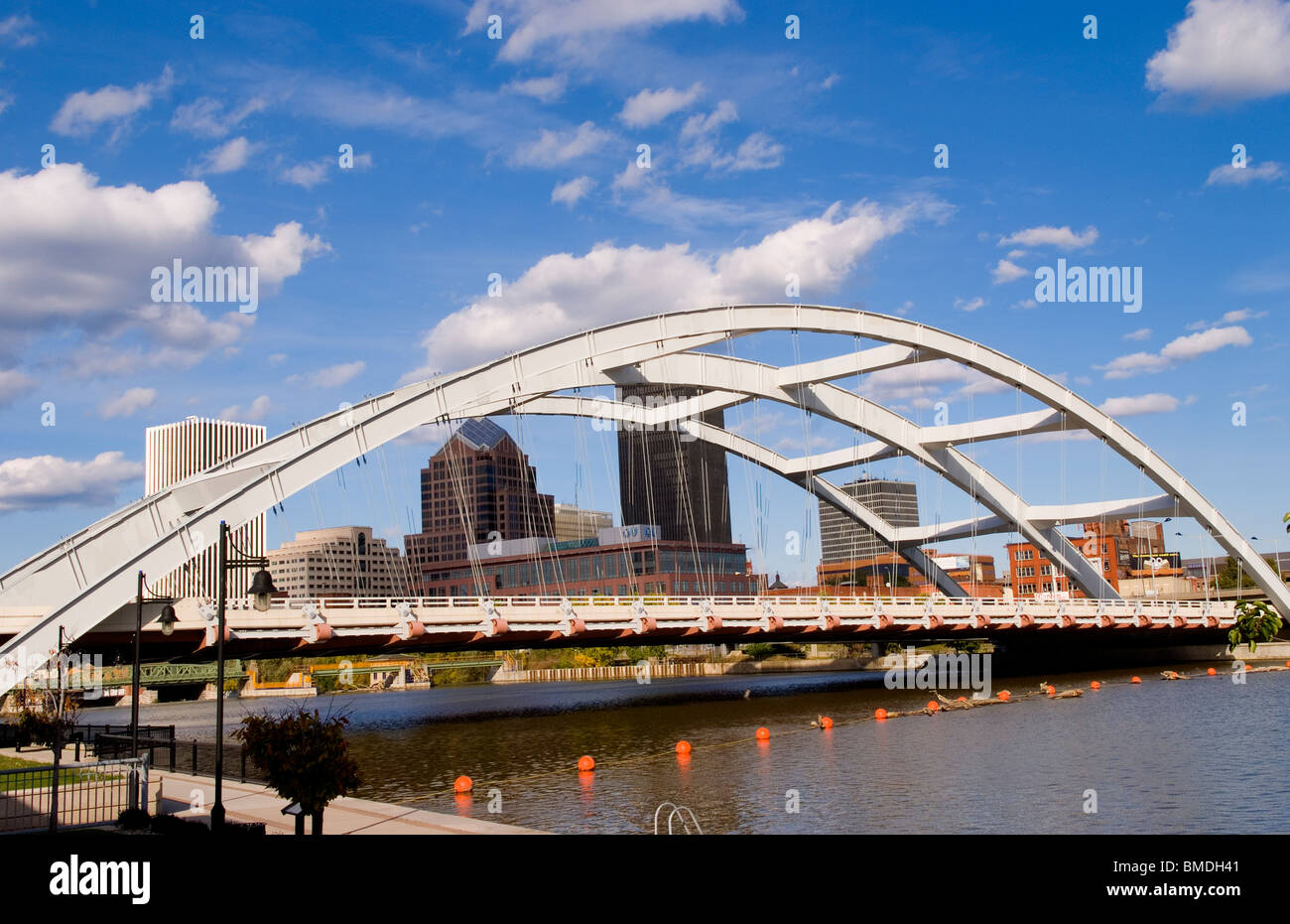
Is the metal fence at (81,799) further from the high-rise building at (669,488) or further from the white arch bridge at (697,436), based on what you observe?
the high-rise building at (669,488)

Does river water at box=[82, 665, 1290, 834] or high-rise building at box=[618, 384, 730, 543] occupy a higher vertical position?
high-rise building at box=[618, 384, 730, 543]

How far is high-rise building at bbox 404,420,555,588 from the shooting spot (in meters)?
112

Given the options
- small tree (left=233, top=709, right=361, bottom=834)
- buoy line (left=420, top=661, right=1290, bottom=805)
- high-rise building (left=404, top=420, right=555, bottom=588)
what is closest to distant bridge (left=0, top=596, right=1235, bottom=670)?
buoy line (left=420, top=661, right=1290, bottom=805)

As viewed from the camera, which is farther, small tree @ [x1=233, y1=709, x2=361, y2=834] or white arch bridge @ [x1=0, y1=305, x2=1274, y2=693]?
white arch bridge @ [x1=0, y1=305, x2=1274, y2=693]

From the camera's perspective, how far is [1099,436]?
63.4 meters

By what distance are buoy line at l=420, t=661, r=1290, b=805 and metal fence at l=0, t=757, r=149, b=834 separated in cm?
643

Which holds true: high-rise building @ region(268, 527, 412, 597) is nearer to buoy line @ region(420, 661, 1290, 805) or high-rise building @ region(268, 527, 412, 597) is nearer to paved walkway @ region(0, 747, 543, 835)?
buoy line @ region(420, 661, 1290, 805)

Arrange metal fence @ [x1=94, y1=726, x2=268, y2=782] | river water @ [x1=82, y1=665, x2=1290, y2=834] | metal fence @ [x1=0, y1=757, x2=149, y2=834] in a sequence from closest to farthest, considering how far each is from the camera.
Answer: metal fence @ [x1=0, y1=757, x2=149, y2=834], river water @ [x1=82, y1=665, x2=1290, y2=834], metal fence @ [x1=94, y1=726, x2=268, y2=782]

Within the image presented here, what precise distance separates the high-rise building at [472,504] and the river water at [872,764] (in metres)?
62.0

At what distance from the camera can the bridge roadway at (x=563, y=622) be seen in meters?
32.2

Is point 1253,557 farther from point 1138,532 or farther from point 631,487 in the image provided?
point 631,487
